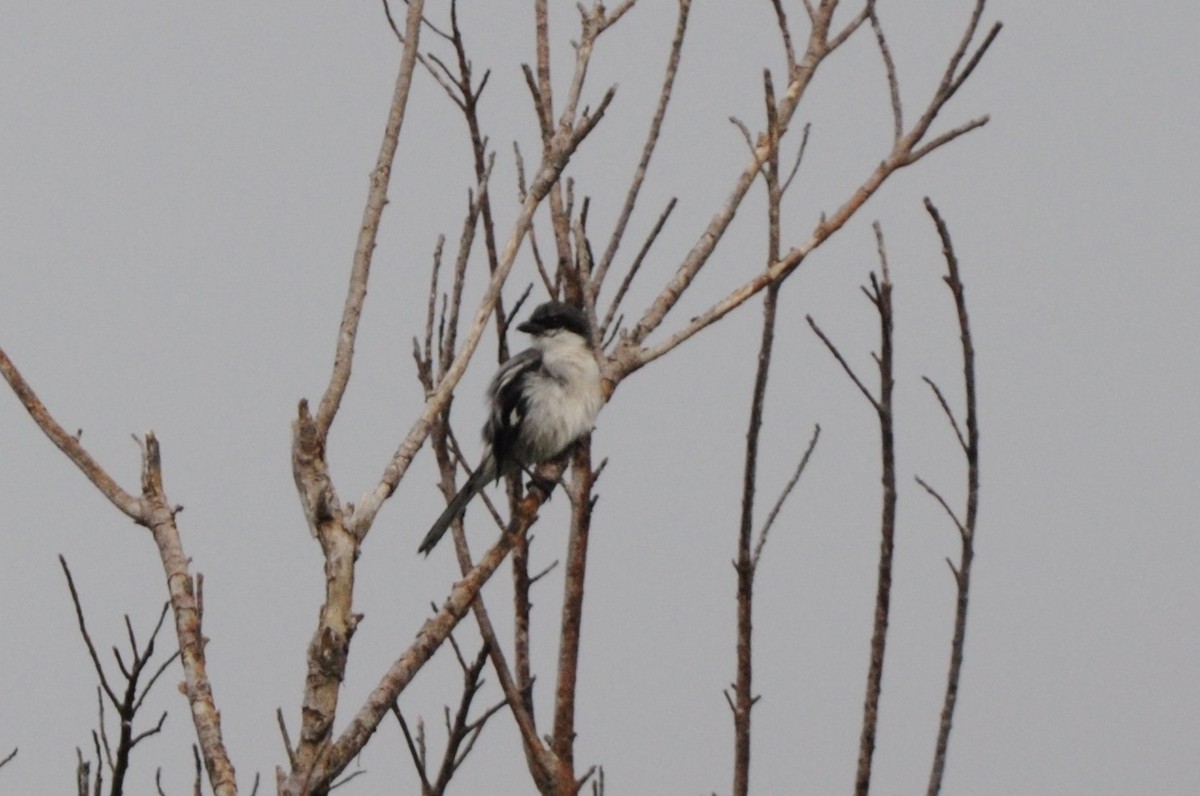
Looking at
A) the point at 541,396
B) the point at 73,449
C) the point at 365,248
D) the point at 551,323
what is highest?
the point at 551,323

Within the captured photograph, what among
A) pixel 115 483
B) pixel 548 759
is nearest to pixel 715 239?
pixel 548 759

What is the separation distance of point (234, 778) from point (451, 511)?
3.68ft

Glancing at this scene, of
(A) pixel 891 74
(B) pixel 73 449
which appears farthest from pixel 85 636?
(A) pixel 891 74

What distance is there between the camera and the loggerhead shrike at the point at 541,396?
5344mm

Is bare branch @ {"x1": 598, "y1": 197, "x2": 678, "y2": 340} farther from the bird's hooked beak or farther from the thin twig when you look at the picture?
the bird's hooked beak

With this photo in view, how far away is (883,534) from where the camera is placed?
8.89 ft

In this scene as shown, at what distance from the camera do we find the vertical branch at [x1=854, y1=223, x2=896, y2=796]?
2.61 metres

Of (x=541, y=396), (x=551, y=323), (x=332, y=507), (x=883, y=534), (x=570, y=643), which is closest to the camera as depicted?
(x=332, y=507)

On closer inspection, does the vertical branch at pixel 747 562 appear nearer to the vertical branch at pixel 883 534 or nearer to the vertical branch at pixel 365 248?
the vertical branch at pixel 883 534

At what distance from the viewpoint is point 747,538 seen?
2883mm

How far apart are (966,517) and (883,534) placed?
0.17m

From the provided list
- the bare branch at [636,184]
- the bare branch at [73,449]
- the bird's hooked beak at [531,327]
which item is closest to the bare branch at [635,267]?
the bare branch at [636,184]

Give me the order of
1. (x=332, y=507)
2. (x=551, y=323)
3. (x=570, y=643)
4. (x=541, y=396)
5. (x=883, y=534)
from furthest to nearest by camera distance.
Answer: (x=551, y=323)
(x=541, y=396)
(x=570, y=643)
(x=883, y=534)
(x=332, y=507)

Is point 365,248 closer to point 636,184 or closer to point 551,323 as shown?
point 636,184
